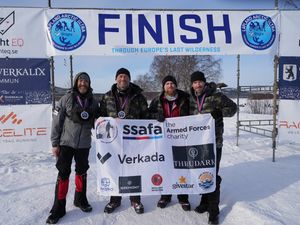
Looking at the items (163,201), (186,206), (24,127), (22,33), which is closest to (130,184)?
(163,201)

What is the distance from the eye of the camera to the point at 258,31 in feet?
20.3

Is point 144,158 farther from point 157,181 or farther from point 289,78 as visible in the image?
point 289,78

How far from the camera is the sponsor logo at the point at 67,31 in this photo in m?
5.58

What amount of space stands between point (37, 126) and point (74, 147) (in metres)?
2.13

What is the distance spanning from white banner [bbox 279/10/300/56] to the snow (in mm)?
2699

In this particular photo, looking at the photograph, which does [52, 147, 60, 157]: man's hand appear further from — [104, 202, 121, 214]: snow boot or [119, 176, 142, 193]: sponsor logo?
[104, 202, 121, 214]: snow boot

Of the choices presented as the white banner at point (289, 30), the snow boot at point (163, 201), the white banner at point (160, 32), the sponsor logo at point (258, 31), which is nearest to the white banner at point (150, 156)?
the snow boot at point (163, 201)

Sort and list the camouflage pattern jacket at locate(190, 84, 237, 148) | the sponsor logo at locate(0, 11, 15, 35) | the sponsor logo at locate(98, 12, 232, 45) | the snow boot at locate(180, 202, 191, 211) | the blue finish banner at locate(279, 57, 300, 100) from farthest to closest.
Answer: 1. the blue finish banner at locate(279, 57, 300, 100)
2. the sponsor logo at locate(98, 12, 232, 45)
3. the sponsor logo at locate(0, 11, 15, 35)
4. the snow boot at locate(180, 202, 191, 211)
5. the camouflage pattern jacket at locate(190, 84, 237, 148)

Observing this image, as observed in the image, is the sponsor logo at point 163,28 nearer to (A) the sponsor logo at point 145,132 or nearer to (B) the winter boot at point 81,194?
(A) the sponsor logo at point 145,132

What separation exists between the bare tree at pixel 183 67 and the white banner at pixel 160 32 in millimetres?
7737

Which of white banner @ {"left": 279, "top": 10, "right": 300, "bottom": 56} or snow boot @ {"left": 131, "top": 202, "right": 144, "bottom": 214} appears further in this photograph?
white banner @ {"left": 279, "top": 10, "right": 300, "bottom": 56}

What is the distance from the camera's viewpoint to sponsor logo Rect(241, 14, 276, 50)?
6.13 m

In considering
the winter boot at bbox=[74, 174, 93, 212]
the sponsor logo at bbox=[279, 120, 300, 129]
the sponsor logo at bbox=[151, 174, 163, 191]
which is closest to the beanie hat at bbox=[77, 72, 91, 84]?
the winter boot at bbox=[74, 174, 93, 212]

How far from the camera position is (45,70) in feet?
18.6
